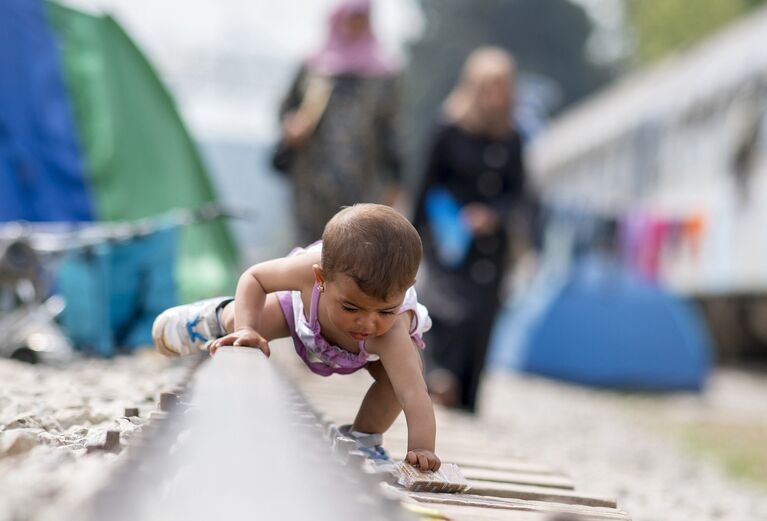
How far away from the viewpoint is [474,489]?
2760mm

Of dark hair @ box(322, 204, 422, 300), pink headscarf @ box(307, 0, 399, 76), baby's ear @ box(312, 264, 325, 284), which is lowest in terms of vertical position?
baby's ear @ box(312, 264, 325, 284)

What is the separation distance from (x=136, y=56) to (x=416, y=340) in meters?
6.50

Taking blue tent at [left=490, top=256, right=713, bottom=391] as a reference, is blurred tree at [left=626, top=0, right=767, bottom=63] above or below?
above

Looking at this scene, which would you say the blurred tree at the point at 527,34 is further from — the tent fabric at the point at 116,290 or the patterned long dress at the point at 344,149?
the tent fabric at the point at 116,290

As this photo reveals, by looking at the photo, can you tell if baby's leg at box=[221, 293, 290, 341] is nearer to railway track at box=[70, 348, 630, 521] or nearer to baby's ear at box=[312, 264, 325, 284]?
railway track at box=[70, 348, 630, 521]

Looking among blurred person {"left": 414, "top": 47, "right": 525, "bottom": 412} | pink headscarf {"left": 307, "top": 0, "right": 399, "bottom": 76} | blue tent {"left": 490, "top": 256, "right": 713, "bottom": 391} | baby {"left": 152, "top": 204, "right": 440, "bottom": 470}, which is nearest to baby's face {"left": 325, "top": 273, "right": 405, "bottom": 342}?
baby {"left": 152, "top": 204, "right": 440, "bottom": 470}

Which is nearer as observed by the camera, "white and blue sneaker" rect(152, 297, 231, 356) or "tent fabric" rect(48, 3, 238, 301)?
"white and blue sneaker" rect(152, 297, 231, 356)

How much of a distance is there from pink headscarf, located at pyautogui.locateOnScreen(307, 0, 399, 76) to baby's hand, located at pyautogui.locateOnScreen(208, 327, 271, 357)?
13.8ft

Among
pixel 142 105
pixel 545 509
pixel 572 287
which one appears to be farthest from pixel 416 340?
pixel 572 287

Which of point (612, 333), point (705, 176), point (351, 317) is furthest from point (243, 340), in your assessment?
point (705, 176)

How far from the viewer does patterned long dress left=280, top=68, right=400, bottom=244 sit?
691 cm

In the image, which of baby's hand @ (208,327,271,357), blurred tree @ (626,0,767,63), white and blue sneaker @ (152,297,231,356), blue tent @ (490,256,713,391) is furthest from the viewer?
blurred tree @ (626,0,767,63)

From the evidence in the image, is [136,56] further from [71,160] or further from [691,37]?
[691,37]

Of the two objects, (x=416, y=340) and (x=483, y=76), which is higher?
(x=483, y=76)
